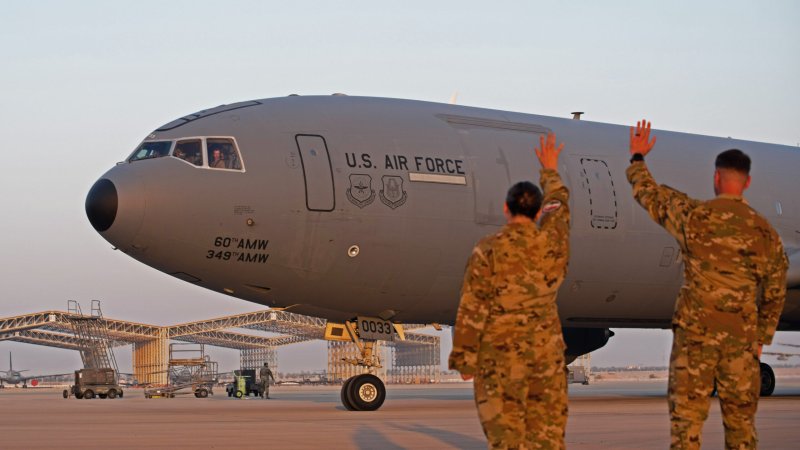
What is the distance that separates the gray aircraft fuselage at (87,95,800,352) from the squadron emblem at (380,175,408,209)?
2 centimetres

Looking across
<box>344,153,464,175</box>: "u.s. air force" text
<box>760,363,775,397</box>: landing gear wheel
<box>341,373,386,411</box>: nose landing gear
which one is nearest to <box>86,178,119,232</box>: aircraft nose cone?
<box>344,153,464,175</box>: "u.s. air force" text

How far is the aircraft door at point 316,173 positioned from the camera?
19594 millimetres

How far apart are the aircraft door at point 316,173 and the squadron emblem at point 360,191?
→ 39 centimetres

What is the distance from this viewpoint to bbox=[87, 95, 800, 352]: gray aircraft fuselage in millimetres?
19188

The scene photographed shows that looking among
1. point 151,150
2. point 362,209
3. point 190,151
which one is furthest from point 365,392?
point 151,150

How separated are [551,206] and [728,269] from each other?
1.44 meters

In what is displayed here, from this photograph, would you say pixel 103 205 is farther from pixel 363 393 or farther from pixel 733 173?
pixel 733 173

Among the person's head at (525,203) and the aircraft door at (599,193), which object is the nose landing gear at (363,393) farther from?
the person's head at (525,203)

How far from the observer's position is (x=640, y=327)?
25516mm

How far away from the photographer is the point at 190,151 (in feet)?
64.8

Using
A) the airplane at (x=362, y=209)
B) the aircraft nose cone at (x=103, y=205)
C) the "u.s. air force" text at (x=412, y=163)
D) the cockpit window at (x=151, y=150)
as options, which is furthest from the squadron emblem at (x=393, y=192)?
the aircraft nose cone at (x=103, y=205)

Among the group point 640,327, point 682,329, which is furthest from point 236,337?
point 682,329

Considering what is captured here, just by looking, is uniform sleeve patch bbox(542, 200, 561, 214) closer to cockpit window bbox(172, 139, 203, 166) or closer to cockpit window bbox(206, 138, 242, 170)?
cockpit window bbox(206, 138, 242, 170)

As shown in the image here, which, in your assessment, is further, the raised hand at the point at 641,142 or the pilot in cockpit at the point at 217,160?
the pilot in cockpit at the point at 217,160
